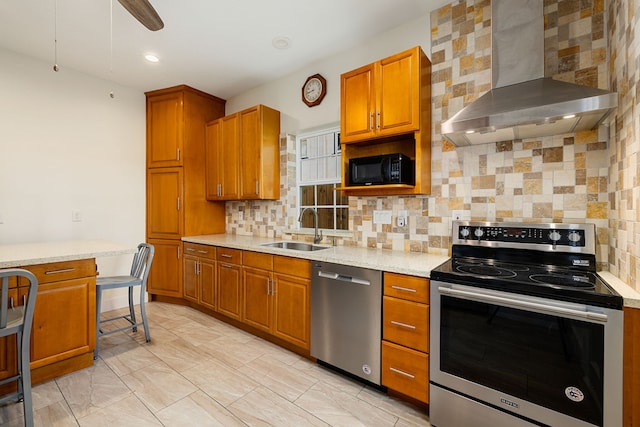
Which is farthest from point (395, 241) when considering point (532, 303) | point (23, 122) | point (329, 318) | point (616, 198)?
point (23, 122)

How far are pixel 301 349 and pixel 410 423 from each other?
104 cm

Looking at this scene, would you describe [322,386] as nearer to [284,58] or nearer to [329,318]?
[329,318]

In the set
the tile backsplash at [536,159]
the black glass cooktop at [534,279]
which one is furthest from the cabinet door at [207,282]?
the black glass cooktop at [534,279]

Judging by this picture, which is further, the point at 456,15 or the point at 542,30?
the point at 456,15

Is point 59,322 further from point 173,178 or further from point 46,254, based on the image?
point 173,178

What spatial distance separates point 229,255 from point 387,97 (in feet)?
6.92

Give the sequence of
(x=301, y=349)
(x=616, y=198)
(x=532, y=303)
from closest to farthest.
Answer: (x=532, y=303), (x=616, y=198), (x=301, y=349)

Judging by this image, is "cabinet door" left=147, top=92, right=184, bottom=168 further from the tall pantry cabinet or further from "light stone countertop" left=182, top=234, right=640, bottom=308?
"light stone countertop" left=182, top=234, right=640, bottom=308

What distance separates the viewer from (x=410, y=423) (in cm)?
173

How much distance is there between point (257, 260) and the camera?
8.96 ft

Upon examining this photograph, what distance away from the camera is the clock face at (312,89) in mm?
3086

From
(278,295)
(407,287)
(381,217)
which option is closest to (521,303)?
(407,287)

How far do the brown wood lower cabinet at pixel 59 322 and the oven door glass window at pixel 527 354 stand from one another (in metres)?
2.56

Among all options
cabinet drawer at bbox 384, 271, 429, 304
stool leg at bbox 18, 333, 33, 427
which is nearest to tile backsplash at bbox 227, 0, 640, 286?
cabinet drawer at bbox 384, 271, 429, 304
